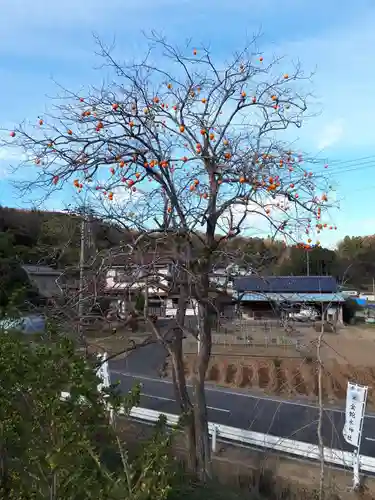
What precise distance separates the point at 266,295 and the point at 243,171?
1.07 m

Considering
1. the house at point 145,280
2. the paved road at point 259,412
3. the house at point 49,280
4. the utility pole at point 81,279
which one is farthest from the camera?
the paved road at point 259,412

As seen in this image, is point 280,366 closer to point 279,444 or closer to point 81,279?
point 279,444

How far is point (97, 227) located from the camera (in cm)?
487

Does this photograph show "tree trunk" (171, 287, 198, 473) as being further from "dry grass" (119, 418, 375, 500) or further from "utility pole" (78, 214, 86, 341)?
"utility pole" (78, 214, 86, 341)

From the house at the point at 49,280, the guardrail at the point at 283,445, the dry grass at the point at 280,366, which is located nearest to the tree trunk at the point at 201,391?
the house at the point at 49,280

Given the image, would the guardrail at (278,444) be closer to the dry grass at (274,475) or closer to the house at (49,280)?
the dry grass at (274,475)

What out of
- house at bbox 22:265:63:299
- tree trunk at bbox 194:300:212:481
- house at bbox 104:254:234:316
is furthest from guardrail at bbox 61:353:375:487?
house at bbox 104:254:234:316

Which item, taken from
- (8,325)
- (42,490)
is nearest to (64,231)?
(8,325)

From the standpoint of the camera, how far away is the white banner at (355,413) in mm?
7371

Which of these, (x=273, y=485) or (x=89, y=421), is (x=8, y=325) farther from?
(x=273, y=485)

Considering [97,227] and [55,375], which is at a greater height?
[97,227]

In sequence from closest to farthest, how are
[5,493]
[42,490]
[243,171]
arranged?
[42,490] → [5,493] → [243,171]

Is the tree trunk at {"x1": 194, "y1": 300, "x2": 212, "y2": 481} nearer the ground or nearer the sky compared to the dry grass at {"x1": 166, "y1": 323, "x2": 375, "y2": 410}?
nearer the sky

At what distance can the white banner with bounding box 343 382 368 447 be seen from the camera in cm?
737
